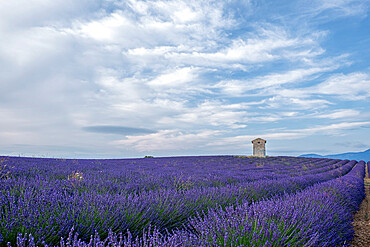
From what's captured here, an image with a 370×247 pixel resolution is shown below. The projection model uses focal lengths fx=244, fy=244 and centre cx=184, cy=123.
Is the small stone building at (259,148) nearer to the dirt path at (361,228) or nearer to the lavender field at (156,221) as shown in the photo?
the dirt path at (361,228)

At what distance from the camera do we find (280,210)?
8.24ft

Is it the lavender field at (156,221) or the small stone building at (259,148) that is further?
the small stone building at (259,148)

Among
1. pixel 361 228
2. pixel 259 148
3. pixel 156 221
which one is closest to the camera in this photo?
pixel 156 221

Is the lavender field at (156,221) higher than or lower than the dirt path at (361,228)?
higher

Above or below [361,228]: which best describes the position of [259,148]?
above

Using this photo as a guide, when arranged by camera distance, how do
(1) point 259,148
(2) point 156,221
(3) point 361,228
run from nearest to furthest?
(2) point 156,221 < (3) point 361,228 < (1) point 259,148

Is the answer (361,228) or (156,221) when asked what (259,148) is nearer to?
(361,228)

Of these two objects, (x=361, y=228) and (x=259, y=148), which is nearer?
(x=361, y=228)

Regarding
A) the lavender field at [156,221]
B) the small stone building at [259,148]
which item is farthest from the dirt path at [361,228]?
the small stone building at [259,148]

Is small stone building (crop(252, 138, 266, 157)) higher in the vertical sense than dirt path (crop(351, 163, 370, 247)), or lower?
higher

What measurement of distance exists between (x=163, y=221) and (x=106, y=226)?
67 cm

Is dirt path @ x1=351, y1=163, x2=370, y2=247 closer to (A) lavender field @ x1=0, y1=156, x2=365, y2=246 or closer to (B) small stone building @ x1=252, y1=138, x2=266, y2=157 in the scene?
(A) lavender field @ x1=0, y1=156, x2=365, y2=246

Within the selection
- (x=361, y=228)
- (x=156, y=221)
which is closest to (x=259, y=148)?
(x=361, y=228)

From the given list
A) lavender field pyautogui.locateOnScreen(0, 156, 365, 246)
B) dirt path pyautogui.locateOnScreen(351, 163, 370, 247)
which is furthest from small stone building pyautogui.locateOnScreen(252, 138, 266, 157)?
lavender field pyautogui.locateOnScreen(0, 156, 365, 246)
